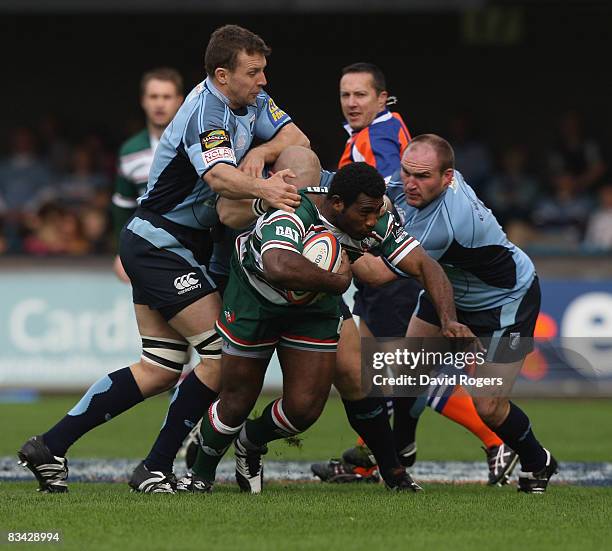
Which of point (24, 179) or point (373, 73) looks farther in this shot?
point (24, 179)

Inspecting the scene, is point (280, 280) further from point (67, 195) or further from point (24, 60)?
point (24, 60)

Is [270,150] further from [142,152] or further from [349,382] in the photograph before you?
[142,152]

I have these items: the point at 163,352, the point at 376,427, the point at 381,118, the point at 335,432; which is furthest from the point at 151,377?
the point at 335,432

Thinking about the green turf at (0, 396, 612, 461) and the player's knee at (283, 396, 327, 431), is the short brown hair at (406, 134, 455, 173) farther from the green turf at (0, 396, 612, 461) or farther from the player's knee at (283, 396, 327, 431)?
the green turf at (0, 396, 612, 461)

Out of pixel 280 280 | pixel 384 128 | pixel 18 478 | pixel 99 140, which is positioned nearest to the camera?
pixel 280 280

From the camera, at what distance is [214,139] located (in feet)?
21.2

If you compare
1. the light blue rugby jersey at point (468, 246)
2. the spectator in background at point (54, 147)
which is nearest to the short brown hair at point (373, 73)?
the light blue rugby jersey at point (468, 246)

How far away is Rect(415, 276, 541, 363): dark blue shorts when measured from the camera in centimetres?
729

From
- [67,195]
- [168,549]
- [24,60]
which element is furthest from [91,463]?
[24,60]

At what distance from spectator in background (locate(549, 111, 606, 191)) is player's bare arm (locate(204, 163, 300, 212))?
33.1 feet

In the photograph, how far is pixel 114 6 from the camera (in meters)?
16.0

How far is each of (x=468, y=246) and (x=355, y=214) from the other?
3.23 ft

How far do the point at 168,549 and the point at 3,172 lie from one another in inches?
494

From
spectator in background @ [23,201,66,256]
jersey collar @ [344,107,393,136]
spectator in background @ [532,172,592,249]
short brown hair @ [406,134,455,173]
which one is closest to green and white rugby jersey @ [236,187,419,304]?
short brown hair @ [406,134,455,173]
